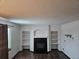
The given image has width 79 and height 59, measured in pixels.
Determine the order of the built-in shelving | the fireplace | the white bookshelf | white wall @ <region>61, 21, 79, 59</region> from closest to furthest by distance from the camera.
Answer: white wall @ <region>61, 21, 79, 59</region> → the fireplace → the white bookshelf → the built-in shelving

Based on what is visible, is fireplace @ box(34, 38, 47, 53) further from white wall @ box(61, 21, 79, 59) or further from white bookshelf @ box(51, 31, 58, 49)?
white wall @ box(61, 21, 79, 59)

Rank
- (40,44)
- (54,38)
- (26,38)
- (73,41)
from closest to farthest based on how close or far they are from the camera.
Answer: (73,41) → (40,44) → (54,38) → (26,38)

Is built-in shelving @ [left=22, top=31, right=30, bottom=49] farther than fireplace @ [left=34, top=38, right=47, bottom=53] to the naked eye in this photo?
Yes

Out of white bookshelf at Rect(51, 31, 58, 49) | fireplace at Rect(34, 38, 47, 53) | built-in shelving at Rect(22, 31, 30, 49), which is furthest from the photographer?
built-in shelving at Rect(22, 31, 30, 49)

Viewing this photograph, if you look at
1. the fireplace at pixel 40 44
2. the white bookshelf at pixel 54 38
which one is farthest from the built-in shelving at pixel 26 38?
the white bookshelf at pixel 54 38

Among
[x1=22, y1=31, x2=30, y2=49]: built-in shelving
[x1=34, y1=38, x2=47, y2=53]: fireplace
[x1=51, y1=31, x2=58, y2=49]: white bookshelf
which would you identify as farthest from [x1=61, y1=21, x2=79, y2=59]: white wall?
[x1=22, y1=31, x2=30, y2=49]: built-in shelving

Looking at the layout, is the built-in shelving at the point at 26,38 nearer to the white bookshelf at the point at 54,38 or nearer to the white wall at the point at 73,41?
the white bookshelf at the point at 54,38

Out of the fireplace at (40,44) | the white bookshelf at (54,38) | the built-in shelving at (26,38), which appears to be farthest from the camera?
the built-in shelving at (26,38)

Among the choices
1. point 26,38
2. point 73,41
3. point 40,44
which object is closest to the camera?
point 73,41

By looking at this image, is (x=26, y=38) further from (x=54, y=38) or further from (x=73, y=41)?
(x=73, y=41)

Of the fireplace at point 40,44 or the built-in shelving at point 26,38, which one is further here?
the built-in shelving at point 26,38

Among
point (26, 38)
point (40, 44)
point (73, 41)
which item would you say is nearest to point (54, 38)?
point (40, 44)

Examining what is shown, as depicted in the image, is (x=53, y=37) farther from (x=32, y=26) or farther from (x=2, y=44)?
(x=2, y=44)

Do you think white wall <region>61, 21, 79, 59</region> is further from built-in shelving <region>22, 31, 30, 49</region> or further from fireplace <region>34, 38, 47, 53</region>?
built-in shelving <region>22, 31, 30, 49</region>
